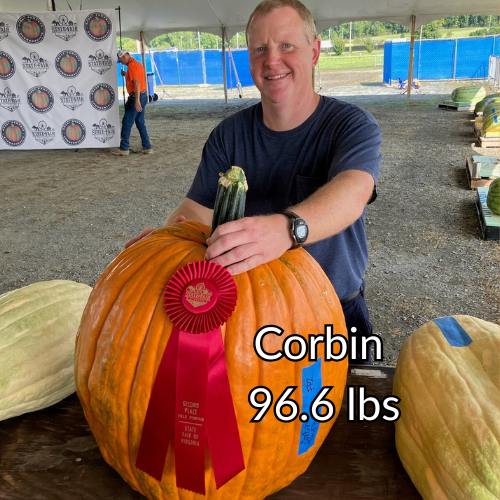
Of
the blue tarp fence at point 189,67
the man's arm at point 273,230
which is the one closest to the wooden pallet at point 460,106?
the man's arm at point 273,230

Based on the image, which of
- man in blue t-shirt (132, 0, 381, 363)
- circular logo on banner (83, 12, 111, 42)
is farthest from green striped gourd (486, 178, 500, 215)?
circular logo on banner (83, 12, 111, 42)

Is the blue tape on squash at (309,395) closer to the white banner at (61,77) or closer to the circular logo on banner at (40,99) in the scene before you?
the white banner at (61,77)

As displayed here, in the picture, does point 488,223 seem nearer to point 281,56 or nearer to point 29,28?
point 281,56

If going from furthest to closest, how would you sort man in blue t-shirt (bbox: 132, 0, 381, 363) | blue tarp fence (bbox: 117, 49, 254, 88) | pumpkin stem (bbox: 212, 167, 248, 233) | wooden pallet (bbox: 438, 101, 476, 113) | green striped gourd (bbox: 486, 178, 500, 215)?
blue tarp fence (bbox: 117, 49, 254, 88) → wooden pallet (bbox: 438, 101, 476, 113) → green striped gourd (bbox: 486, 178, 500, 215) → man in blue t-shirt (bbox: 132, 0, 381, 363) → pumpkin stem (bbox: 212, 167, 248, 233)

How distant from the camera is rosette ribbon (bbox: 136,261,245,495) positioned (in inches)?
33.7

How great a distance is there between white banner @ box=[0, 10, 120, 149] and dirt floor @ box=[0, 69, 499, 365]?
1.71 ft

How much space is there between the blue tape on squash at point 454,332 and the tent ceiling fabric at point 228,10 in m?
16.1

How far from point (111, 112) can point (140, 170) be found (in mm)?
2083

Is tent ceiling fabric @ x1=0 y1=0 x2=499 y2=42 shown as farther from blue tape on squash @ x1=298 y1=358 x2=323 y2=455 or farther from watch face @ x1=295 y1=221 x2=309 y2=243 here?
blue tape on squash @ x1=298 y1=358 x2=323 y2=455

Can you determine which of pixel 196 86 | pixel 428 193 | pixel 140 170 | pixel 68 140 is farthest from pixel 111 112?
pixel 196 86

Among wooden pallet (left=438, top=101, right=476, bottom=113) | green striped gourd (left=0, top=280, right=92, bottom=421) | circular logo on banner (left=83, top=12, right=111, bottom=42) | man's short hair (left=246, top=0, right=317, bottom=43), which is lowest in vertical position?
wooden pallet (left=438, top=101, right=476, bottom=113)

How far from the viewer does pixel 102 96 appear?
375 inches

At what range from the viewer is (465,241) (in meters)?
4.66

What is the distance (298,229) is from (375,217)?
15.4 ft
